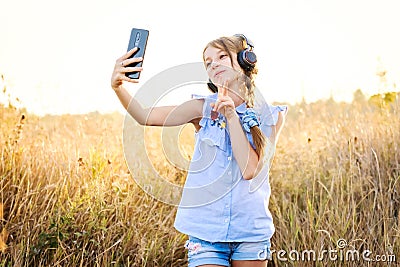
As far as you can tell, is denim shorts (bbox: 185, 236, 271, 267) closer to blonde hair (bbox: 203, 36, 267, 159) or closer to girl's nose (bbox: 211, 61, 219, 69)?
blonde hair (bbox: 203, 36, 267, 159)

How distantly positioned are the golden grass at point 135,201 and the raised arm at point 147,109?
0.99 m

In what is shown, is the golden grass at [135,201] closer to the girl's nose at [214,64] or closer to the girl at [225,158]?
the girl at [225,158]

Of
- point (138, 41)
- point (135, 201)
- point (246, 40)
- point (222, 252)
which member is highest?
point (246, 40)

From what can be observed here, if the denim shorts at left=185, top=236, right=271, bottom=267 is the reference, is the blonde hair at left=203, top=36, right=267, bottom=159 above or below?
above

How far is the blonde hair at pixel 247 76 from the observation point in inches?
102

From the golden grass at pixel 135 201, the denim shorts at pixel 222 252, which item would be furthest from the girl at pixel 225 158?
the golden grass at pixel 135 201

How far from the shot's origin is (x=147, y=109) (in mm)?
2641

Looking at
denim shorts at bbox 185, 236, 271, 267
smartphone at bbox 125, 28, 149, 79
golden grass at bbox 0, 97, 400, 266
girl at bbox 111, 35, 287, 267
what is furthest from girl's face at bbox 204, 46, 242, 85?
golden grass at bbox 0, 97, 400, 266

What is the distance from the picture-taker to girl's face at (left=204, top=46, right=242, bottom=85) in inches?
105

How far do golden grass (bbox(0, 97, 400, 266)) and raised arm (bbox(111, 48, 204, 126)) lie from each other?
0.99 metres

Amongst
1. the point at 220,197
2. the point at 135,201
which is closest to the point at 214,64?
the point at 220,197

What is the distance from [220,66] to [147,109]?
0.39m

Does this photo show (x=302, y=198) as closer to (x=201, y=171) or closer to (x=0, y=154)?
(x=201, y=171)

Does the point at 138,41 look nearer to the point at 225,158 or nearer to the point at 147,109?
the point at 147,109
